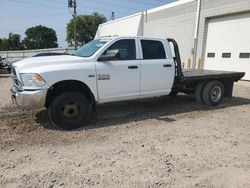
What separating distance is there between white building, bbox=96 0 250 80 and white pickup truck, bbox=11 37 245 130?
8312mm

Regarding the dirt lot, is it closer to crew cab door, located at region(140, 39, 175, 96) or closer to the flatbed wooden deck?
crew cab door, located at region(140, 39, 175, 96)

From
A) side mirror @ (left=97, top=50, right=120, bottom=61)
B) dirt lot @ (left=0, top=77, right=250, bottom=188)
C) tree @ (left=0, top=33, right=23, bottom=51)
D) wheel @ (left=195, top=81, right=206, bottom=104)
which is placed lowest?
tree @ (left=0, top=33, right=23, bottom=51)

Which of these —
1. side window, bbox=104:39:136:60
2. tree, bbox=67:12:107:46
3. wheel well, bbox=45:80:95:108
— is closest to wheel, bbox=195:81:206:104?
side window, bbox=104:39:136:60

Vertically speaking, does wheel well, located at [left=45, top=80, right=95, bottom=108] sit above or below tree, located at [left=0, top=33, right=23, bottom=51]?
above

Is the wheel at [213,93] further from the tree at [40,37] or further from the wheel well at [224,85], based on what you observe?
the tree at [40,37]

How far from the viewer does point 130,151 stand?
4.59 meters

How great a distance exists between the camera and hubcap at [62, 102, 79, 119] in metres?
5.63

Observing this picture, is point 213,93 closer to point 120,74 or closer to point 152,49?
point 152,49

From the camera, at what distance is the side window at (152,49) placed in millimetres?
6672

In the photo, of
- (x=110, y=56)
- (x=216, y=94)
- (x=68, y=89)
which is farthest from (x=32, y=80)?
(x=216, y=94)

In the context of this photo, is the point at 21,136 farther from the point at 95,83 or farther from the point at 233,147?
the point at 233,147

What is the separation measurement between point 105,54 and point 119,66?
16.2 inches

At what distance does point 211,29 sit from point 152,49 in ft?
35.6

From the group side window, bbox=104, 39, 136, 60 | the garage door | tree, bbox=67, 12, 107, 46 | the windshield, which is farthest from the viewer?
tree, bbox=67, 12, 107, 46
